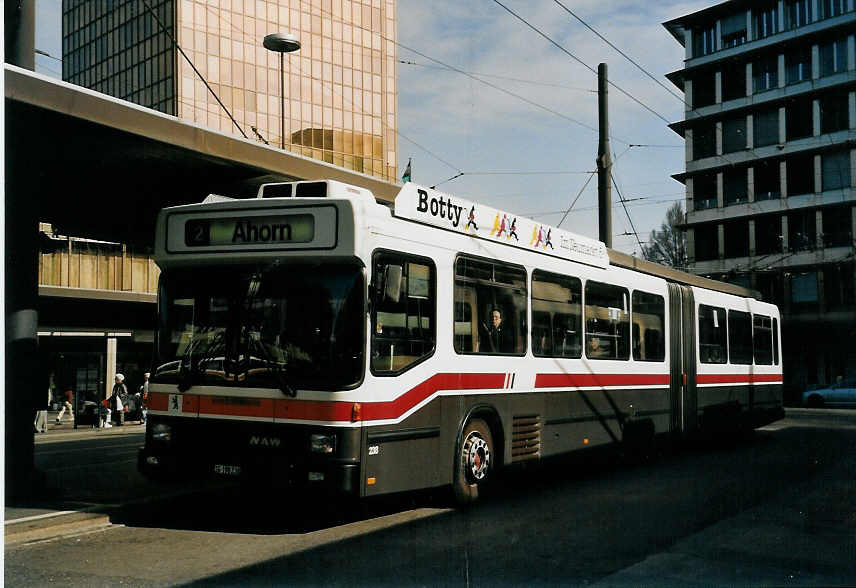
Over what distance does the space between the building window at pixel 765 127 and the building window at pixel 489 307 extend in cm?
5169

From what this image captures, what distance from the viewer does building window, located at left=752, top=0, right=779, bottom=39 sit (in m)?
54.8

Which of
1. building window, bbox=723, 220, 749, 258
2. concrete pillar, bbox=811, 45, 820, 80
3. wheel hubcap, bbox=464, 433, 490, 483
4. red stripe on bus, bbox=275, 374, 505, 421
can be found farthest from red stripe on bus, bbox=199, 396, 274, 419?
building window, bbox=723, 220, 749, 258

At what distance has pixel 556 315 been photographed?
11844 millimetres

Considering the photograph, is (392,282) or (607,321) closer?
(392,282)

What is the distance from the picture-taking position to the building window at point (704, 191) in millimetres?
63625

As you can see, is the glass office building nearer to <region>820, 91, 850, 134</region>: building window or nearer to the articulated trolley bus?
<region>820, 91, 850, 134</region>: building window

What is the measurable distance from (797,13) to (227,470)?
168 feet

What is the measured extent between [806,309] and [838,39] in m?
17.3

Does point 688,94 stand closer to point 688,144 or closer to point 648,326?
point 688,144

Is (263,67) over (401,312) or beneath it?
over

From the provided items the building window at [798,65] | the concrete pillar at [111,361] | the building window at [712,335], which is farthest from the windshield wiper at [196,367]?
the building window at [798,65]

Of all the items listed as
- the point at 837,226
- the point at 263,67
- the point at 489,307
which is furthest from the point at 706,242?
the point at 489,307

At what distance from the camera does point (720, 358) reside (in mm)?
17234

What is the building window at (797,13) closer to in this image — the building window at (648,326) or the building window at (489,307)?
the building window at (648,326)
